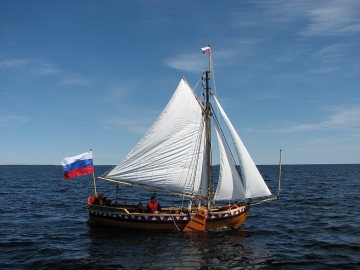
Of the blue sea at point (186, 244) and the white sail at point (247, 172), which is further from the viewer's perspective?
the white sail at point (247, 172)

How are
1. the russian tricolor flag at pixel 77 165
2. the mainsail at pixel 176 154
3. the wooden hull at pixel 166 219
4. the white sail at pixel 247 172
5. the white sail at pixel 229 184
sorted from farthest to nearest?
the russian tricolor flag at pixel 77 165
the mainsail at pixel 176 154
the white sail at pixel 229 184
the wooden hull at pixel 166 219
the white sail at pixel 247 172

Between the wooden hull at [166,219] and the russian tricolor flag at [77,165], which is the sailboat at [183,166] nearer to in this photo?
the wooden hull at [166,219]

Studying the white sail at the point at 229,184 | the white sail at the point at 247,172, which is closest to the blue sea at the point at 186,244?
the white sail at the point at 229,184

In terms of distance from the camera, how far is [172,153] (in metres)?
27.3

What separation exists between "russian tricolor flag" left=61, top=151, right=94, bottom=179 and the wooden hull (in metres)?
3.51

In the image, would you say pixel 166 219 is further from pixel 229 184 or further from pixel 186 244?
pixel 229 184

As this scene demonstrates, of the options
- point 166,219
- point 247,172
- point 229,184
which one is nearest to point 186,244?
point 166,219

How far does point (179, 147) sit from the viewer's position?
90.0 ft

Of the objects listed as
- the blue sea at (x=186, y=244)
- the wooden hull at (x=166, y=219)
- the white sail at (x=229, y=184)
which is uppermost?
the white sail at (x=229, y=184)

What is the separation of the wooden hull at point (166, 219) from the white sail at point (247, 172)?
1973 mm

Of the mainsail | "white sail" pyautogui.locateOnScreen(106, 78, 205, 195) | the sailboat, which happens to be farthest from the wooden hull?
"white sail" pyautogui.locateOnScreen(106, 78, 205, 195)

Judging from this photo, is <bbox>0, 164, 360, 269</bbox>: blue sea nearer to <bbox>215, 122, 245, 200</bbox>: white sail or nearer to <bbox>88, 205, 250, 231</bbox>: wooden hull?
<bbox>88, 205, 250, 231</bbox>: wooden hull

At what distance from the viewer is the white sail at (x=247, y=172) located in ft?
84.8

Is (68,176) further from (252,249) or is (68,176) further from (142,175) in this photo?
(252,249)
